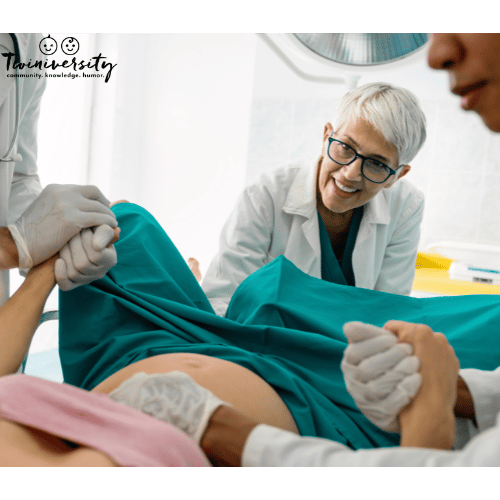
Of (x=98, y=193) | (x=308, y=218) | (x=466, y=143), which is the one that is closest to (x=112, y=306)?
(x=98, y=193)

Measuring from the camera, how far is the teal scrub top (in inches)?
65.0

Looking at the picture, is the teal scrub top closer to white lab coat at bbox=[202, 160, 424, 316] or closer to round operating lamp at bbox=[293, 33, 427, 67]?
white lab coat at bbox=[202, 160, 424, 316]

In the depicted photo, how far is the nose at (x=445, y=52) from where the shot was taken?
0.62m

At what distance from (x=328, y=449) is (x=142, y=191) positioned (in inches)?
105

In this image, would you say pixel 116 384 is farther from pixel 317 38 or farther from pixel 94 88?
pixel 94 88

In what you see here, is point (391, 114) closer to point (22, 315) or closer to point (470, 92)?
point (470, 92)

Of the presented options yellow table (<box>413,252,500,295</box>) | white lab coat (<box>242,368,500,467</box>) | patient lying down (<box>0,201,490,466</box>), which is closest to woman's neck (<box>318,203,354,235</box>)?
yellow table (<box>413,252,500,295</box>)

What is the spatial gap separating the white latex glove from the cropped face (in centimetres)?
78

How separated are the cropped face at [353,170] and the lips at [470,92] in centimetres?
78

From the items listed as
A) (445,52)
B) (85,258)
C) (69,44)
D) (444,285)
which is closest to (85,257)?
(85,258)

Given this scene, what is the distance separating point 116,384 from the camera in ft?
2.78

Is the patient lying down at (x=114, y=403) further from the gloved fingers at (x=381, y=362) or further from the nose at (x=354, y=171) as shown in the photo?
the nose at (x=354, y=171)

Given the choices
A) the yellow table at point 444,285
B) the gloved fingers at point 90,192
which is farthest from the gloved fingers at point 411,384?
the yellow table at point 444,285

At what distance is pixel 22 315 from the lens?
955 millimetres
